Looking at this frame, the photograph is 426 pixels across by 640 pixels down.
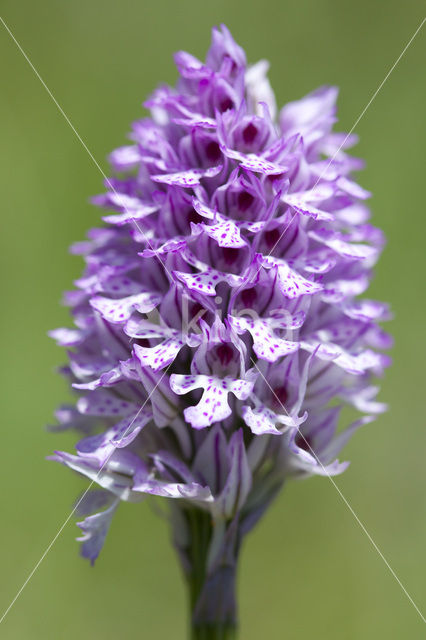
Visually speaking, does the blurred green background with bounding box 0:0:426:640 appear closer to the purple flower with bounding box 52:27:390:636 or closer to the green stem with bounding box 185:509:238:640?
the green stem with bounding box 185:509:238:640

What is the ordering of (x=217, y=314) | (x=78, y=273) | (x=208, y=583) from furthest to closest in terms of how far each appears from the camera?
(x=78, y=273), (x=208, y=583), (x=217, y=314)

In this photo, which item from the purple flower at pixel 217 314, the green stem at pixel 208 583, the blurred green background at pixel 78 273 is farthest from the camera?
the blurred green background at pixel 78 273

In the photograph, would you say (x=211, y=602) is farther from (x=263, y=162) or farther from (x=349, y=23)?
(x=349, y=23)

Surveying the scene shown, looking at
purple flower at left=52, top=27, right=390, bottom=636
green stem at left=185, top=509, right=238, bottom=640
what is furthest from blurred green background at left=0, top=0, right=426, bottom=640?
purple flower at left=52, top=27, right=390, bottom=636

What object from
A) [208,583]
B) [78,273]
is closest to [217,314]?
[208,583]

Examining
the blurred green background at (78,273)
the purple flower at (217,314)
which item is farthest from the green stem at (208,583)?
the blurred green background at (78,273)

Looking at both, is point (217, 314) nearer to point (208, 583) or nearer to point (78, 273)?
point (208, 583)

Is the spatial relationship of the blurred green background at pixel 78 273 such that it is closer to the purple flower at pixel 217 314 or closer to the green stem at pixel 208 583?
the green stem at pixel 208 583
